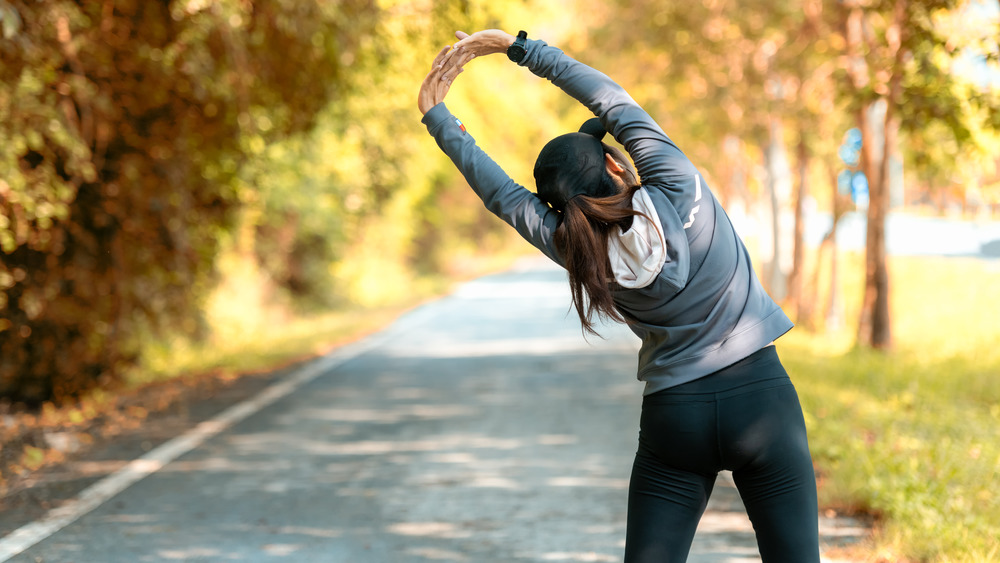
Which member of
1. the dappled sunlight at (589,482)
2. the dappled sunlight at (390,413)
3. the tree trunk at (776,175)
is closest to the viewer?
the dappled sunlight at (589,482)

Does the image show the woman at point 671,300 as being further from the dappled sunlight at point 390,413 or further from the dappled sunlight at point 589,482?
the dappled sunlight at point 390,413

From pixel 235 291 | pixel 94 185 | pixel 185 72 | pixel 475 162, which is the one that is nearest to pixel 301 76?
pixel 185 72

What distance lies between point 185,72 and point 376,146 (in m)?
11.2

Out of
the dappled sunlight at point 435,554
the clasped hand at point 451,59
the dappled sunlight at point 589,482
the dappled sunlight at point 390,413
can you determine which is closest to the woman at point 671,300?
the clasped hand at point 451,59

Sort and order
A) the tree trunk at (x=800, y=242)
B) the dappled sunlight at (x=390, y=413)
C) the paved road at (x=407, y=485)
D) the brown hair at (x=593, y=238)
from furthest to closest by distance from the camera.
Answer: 1. the tree trunk at (x=800, y=242)
2. the dappled sunlight at (x=390, y=413)
3. the paved road at (x=407, y=485)
4. the brown hair at (x=593, y=238)

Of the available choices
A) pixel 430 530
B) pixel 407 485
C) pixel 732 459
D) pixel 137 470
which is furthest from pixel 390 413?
pixel 732 459

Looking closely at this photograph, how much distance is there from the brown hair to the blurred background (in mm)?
2633

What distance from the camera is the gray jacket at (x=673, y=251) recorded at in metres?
2.65

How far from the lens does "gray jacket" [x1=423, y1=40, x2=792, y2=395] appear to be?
8.69 ft

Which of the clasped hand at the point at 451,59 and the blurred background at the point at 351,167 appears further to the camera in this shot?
the blurred background at the point at 351,167

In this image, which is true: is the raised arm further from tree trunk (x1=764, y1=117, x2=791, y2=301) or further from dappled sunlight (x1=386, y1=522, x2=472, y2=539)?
tree trunk (x1=764, y1=117, x2=791, y2=301)

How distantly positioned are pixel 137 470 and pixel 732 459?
5329 mm

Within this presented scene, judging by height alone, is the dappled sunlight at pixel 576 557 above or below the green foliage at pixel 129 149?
below

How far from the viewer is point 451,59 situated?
2889 mm
